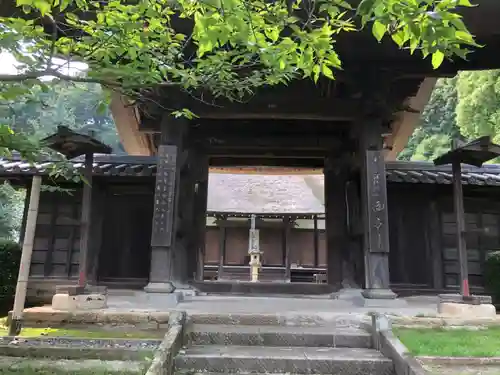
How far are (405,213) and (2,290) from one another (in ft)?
26.6

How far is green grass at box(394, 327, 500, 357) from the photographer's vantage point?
13.7 feet

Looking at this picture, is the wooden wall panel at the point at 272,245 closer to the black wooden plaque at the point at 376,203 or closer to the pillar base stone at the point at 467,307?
the black wooden plaque at the point at 376,203

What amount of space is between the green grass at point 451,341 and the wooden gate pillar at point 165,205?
3.40 metres

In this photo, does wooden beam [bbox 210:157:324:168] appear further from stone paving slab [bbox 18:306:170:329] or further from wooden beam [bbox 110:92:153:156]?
stone paving slab [bbox 18:306:170:329]

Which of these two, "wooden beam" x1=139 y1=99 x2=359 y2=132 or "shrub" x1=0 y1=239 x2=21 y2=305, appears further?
"shrub" x1=0 y1=239 x2=21 y2=305

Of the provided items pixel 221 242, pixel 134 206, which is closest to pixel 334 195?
pixel 134 206

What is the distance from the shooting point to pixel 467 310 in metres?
5.62

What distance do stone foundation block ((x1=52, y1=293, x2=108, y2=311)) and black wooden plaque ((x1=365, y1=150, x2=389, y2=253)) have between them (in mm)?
4015

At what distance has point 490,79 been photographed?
1204 cm

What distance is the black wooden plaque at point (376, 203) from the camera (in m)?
6.39

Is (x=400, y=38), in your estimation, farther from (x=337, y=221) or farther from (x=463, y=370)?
(x=337, y=221)

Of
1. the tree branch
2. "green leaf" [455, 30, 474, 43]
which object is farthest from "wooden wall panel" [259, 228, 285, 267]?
"green leaf" [455, 30, 474, 43]

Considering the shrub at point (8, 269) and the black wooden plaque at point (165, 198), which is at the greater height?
the black wooden plaque at point (165, 198)

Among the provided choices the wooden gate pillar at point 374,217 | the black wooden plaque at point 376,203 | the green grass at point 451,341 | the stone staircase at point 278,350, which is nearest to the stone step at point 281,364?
the stone staircase at point 278,350
